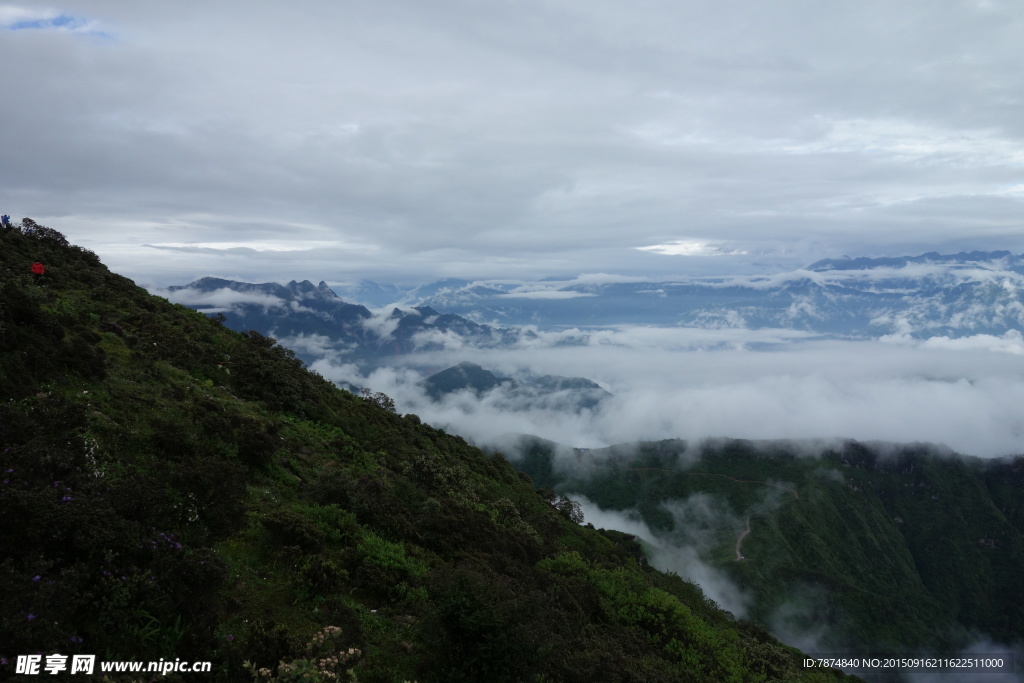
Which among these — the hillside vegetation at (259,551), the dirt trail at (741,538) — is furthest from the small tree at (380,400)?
the dirt trail at (741,538)

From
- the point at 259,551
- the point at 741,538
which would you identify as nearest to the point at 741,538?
the point at 741,538

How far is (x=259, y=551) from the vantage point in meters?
11.7

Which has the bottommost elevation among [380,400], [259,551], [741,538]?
[741,538]

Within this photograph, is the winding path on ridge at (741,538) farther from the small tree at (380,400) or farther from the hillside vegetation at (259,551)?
the hillside vegetation at (259,551)

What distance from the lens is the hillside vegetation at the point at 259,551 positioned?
811cm

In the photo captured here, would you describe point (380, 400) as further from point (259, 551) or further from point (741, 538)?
point (741, 538)

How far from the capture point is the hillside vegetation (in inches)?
319

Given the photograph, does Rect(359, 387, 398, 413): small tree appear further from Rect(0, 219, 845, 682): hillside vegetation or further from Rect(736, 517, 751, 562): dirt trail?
Rect(736, 517, 751, 562): dirt trail

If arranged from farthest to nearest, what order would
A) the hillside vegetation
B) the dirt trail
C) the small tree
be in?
the dirt trail → the small tree → the hillside vegetation

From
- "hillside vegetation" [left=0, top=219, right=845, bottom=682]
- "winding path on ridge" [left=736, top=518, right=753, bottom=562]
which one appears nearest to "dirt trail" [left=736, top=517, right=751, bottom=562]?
"winding path on ridge" [left=736, top=518, right=753, bottom=562]

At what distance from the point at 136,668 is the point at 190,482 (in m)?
5.12

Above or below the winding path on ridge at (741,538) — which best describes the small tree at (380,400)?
above

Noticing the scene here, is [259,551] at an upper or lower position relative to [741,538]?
upper

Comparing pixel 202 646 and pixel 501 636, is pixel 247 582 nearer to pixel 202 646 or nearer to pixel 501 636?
pixel 202 646
